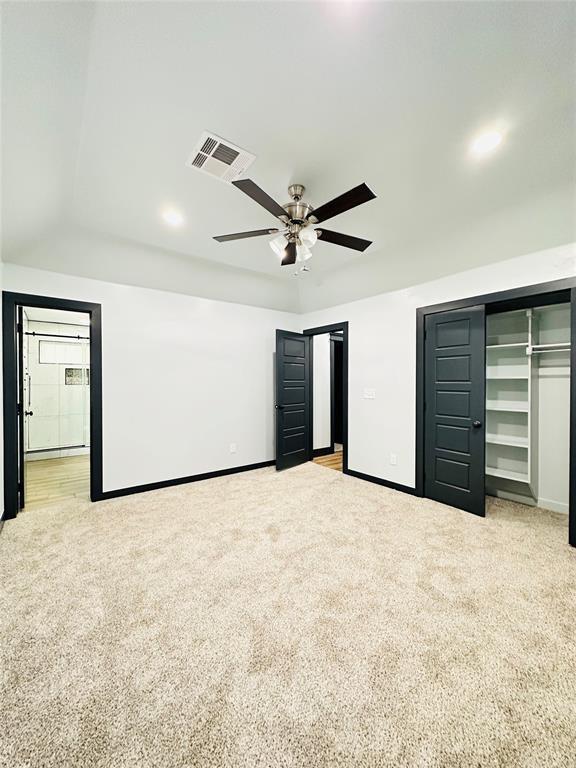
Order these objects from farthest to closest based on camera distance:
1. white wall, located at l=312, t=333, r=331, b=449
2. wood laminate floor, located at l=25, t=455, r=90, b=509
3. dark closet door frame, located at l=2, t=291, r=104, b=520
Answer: white wall, located at l=312, t=333, r=331, b=449 < wood laminate floor, located at l=25, t=455, r=90, b=509 < dark closet door frame, located at l=2, t=291, r=104, b=520

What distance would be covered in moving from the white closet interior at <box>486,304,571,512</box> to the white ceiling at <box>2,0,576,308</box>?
1149 millimetres

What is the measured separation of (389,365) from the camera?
4223 mm

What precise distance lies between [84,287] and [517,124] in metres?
4.17

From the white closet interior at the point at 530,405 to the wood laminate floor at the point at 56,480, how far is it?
5.18m

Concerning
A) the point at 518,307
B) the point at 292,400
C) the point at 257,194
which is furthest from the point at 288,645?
the point at 518,307

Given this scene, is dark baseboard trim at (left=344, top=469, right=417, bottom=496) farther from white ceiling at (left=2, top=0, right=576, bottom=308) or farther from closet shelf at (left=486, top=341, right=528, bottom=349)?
white ceiling at (left=2, top=0, right=576, bottom=308)

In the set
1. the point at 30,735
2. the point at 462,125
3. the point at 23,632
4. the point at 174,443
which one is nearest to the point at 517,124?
the point at 462,125

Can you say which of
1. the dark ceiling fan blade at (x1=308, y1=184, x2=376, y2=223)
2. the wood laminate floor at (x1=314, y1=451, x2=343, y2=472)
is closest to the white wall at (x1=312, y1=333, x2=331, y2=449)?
the wood laminate floor at (x1=314, y1=451, x2=343, y2=472)

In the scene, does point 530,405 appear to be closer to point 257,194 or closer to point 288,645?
point 288,645

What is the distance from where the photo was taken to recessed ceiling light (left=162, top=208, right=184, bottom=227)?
9.11 feet

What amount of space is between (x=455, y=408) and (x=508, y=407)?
0.69 m

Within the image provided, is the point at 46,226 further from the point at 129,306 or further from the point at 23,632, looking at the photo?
the point at 23,632

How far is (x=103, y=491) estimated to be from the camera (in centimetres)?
372

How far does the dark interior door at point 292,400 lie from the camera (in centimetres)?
500
